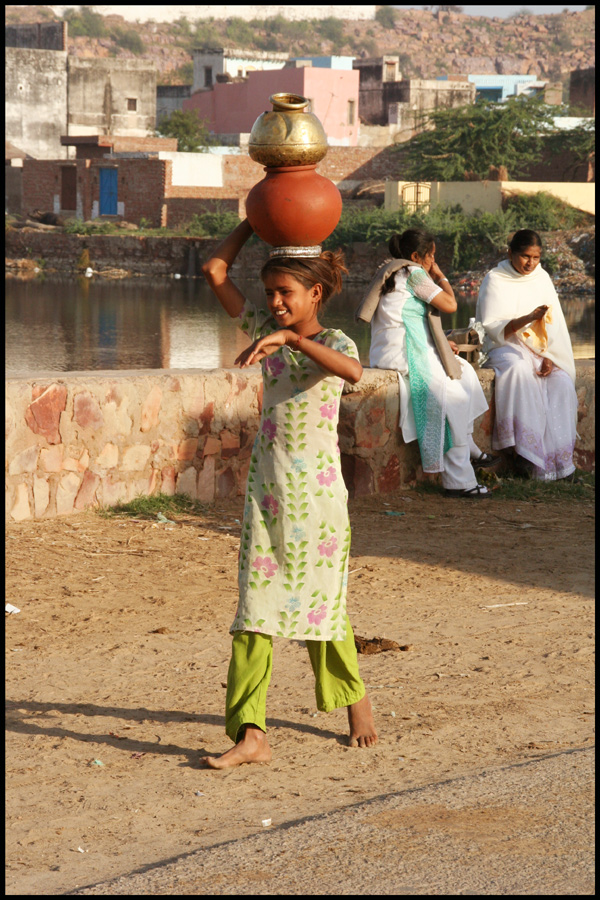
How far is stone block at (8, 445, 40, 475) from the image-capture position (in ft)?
19.7

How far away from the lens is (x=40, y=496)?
20.2 feet

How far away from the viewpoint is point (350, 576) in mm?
5531

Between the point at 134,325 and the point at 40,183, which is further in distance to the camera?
the point at 40,183

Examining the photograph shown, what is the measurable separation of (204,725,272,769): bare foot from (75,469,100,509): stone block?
3.18 m

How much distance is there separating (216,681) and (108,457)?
2542 mm

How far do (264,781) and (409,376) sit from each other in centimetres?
430

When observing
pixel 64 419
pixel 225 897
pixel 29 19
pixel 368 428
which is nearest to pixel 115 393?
pixel 64 419

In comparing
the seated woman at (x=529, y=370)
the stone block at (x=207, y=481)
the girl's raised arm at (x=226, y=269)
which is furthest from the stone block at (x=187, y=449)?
the girl's raised arm at (x=226, y=269)

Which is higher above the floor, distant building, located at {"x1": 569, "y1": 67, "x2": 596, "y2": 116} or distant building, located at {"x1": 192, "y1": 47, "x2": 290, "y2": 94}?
distant building, located at {"x1": 192, "y1": 47, "x2": 290, "y2": 94}

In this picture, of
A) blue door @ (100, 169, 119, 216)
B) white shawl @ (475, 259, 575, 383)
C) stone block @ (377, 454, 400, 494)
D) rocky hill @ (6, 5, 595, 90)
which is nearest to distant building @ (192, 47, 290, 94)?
blue door @ (100, 169, 119, 216)

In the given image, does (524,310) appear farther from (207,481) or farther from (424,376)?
(207,481)

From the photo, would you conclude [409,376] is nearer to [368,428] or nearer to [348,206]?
[368,428]

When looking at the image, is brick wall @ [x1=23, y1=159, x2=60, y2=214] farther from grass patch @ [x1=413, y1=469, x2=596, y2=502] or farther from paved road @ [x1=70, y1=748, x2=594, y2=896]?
paved road @ [x1=70, y1=748, x2=594, y2=896]

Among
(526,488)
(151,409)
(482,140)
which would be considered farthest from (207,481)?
(482,140)
